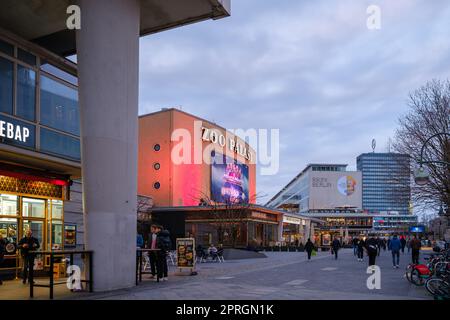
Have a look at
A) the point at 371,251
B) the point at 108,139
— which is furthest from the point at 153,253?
the point at 371,251

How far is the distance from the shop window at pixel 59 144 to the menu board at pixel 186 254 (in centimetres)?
515

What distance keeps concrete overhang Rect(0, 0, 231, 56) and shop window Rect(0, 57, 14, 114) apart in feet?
5.31

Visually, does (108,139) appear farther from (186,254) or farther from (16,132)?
(186,254)

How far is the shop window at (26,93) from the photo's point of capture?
1645cm

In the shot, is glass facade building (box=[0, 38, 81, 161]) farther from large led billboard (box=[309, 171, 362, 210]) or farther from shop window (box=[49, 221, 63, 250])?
large led billboard (box=[309, 171, 362, 210])

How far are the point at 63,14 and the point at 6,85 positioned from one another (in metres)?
3.09

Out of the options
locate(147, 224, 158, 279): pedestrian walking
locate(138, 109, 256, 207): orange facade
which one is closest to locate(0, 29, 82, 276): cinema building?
locate(147, 224, 158, 279): pedestrian walking

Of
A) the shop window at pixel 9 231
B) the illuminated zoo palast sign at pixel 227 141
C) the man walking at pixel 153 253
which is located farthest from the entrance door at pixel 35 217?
the illuminated zoo palast sign at pixel 227 141

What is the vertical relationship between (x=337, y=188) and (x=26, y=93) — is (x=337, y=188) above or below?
below

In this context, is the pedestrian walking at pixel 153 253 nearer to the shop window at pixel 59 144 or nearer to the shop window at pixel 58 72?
the shop window at pixel 59 144

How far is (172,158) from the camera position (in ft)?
174

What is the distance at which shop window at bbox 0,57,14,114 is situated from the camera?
621 inches

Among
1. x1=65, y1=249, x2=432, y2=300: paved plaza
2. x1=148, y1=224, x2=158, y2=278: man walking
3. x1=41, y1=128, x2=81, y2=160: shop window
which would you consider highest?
x1=41, y1=128, x2=81, y2=160: shop window
